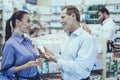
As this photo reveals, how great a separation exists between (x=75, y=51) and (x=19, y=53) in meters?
0.57

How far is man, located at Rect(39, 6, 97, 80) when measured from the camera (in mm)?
2543

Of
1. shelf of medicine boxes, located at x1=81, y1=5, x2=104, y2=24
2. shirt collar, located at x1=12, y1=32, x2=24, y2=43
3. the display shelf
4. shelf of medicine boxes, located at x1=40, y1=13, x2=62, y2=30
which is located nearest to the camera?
shirt collar, located at x1=12, y1=32, x2=24, y2=43

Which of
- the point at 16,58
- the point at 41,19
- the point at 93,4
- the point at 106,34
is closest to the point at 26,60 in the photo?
the point at 16,58

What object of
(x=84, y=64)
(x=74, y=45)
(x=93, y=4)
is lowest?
(x=84, y=64)

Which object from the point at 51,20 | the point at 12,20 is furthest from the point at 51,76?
the point at 51,20

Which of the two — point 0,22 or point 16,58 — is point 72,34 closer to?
point 16,58

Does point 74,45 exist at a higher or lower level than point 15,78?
higher

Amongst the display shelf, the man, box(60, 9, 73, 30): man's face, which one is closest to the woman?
the man

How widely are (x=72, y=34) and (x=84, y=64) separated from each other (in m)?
0.36

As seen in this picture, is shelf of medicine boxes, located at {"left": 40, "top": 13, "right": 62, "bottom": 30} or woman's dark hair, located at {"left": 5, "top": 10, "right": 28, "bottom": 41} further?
shelf of medicine boxes, located at {"left": 40, "top": 13, "right": 62, "bottom": 30}

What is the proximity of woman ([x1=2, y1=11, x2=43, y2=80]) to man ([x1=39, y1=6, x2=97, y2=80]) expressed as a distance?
19 cm

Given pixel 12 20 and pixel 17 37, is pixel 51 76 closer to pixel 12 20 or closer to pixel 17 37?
pixel 17 37

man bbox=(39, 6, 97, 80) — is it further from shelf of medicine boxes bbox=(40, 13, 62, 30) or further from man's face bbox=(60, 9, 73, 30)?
shelf of medicine boxes bbox=(40, 13, 62, 30)

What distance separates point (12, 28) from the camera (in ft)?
9.12
